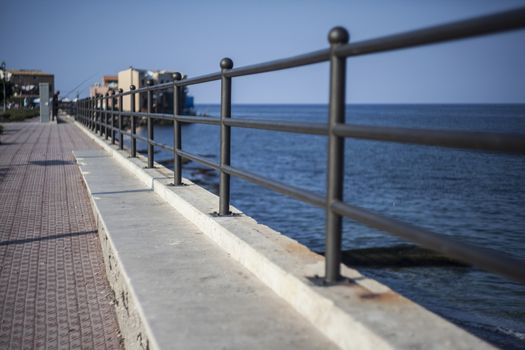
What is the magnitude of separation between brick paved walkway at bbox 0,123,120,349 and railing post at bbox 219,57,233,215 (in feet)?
3.44

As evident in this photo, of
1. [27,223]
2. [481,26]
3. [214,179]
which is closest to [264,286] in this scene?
[481,26]

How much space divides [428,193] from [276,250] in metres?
20.5

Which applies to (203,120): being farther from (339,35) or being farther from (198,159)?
(339,35)

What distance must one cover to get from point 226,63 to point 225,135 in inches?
21.0

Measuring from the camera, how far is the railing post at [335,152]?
2586mm

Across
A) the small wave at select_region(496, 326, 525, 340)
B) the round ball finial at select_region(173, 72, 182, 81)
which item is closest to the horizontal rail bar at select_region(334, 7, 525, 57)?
the round ball finial at select_region(173, 72, 182, 81)

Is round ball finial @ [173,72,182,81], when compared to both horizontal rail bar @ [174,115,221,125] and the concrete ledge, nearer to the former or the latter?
horizontal rail bar @ [174,115,221,125]

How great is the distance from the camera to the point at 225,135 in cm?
439

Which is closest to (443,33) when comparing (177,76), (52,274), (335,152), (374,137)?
(374,137)

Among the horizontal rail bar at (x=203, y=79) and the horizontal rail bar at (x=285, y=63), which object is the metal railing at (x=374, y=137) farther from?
the horizontal rail bar at (x=203, y=79)

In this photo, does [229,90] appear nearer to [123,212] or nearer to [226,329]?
[123,212]

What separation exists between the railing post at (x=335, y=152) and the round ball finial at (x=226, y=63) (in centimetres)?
179

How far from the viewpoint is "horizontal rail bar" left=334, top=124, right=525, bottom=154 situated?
1.72 m

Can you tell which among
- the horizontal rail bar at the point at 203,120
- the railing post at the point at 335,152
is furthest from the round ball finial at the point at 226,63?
the railing post at the point at 335,152
